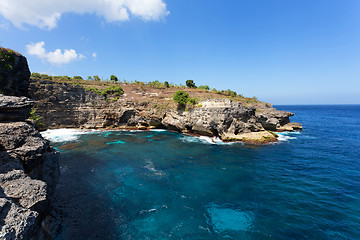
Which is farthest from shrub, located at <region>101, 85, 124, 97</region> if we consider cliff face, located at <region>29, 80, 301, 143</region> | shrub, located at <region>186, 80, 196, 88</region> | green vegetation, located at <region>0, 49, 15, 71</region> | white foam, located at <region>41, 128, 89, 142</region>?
green vegetation, located at <region>0, 49, 15, 71</region>

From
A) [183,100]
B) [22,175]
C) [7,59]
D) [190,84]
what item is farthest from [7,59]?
[190,84]

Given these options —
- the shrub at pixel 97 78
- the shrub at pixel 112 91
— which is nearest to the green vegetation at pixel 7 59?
the shrub at pixel 112 91

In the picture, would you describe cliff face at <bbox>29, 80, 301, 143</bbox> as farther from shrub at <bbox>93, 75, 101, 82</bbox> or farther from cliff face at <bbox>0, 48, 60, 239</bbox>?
cliff face at <bbox>0, 48, 60, 239</bbox>

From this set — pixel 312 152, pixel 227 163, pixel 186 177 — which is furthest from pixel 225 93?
pixel 186 177

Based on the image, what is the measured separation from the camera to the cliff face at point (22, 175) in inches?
204

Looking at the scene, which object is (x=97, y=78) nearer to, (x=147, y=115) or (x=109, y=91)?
(x=109, y=91)

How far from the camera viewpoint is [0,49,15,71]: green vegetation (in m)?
13.2

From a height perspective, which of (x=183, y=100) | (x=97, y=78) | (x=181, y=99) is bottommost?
(x=183, y=100)

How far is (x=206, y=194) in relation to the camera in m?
14.8

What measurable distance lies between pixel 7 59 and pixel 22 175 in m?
12.8

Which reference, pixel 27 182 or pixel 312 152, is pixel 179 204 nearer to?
pixel 27 182

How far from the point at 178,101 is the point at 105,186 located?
90.3ft

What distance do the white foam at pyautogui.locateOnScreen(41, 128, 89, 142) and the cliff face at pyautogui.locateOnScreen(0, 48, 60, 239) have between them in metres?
22.2

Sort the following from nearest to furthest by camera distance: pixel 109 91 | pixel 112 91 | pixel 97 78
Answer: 1. pixel 109 91
2. pixel 112 91
3. pixel 97 78
